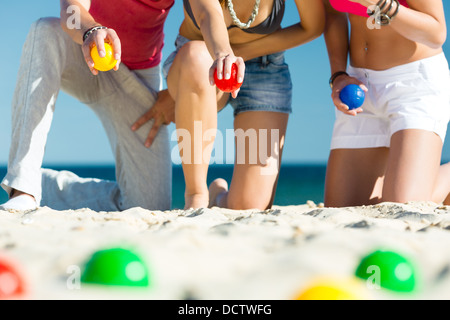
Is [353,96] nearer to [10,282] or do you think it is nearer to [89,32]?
[89,32]

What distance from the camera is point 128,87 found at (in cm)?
270

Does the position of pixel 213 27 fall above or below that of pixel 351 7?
below

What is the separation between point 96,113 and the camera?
285 cm

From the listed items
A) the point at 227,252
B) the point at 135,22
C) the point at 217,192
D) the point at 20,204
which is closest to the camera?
the point at 227,252

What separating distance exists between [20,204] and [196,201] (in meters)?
0.73

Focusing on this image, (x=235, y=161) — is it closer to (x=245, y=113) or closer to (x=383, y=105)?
(x=245, y=113)

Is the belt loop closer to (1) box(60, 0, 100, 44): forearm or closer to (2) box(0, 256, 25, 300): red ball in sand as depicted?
(1) box(60, 0, 100, 44): forearm

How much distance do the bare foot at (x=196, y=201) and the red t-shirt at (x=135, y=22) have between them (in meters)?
0.98

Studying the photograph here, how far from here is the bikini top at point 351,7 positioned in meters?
2.09

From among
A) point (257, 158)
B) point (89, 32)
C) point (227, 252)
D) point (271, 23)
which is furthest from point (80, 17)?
point (227, 252)

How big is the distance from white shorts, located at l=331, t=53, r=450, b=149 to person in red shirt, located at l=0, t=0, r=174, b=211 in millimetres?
1103

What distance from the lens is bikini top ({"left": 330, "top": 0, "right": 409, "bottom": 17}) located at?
2.09 meters

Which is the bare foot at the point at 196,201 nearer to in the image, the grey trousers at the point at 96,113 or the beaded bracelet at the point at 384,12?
the grey trousers at the point at 96,113
